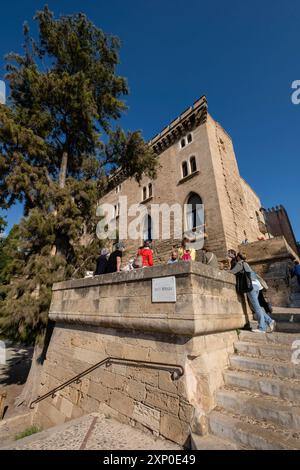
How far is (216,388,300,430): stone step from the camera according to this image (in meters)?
2.32

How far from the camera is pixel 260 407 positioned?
8.17ft

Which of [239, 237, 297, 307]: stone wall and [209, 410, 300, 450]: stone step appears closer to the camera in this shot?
[209, 410, 300, 450]: stone step

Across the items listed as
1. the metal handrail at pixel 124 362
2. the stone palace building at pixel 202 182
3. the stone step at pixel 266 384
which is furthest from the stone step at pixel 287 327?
the stone palace building at pixel 202 182

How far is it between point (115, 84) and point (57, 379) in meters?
11.8

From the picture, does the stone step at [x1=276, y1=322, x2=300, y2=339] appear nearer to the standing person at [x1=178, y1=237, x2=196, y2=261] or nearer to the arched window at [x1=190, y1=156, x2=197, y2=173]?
the standing person at [x1=178, y1=237, x2=196, y2=261]

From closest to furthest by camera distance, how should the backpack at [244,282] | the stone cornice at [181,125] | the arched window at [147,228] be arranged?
1. the backpack at [244,282]
2. the stone cornice at [181,125]
3. the arched window at [147,228]

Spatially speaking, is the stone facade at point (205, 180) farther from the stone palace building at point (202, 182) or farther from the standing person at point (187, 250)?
the standing person at point (187, 250)

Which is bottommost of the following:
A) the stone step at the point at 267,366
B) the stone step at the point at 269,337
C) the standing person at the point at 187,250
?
the stone step at the point at 267,366

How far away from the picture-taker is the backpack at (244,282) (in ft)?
13.7

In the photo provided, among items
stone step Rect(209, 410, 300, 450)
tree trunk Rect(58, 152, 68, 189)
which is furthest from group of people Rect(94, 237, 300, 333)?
tree trunk Rect(58, 152, 68, 189)

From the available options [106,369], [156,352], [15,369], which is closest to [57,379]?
[106,369]

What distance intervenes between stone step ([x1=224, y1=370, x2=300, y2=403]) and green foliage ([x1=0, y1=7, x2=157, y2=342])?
18.1 feet

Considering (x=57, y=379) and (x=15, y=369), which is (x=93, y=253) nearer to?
(x=57, y=379)

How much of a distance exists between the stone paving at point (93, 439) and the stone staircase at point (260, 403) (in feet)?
2.37
